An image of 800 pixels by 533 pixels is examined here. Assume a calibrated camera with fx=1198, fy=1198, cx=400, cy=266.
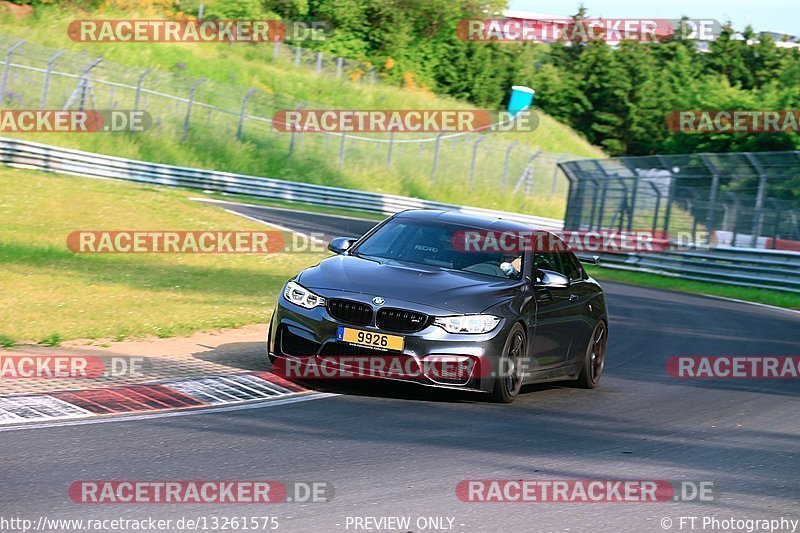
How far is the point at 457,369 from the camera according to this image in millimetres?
9352

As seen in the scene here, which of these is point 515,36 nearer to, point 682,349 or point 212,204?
point 212,204

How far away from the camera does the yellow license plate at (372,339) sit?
9250 mm

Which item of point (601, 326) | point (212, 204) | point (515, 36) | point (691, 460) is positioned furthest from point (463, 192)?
point (691, 460)

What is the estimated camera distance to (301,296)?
976 cm

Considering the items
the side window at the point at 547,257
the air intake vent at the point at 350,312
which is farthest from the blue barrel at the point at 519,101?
the air intake vent at the point at 350,312

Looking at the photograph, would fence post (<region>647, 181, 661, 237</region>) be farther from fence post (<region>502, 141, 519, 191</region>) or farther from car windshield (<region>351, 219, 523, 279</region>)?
car windshield (<region>351, 219, 523, 279</region>)

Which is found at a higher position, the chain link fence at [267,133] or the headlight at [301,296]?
the headlight at [301,296]

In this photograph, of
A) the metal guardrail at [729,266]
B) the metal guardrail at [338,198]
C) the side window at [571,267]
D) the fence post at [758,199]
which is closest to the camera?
the side window at [571,267]

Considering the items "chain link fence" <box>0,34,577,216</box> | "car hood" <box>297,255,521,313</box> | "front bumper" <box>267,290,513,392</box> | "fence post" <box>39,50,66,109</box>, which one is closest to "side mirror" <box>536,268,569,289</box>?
"car hood" <box>297,255,521,313</box>

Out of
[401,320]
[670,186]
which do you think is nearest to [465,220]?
[401,320]

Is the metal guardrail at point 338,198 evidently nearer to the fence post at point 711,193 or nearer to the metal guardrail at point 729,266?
the metal guardrail at point 729,266

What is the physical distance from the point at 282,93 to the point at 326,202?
19.2 meters

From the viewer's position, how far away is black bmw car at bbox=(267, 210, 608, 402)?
9.33 m

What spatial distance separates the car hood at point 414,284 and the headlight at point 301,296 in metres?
0.06
